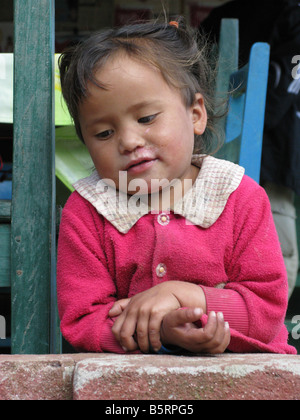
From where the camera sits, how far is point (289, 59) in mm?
3229

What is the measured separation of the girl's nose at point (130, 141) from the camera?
172 cm

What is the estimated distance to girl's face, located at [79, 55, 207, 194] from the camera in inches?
68.9

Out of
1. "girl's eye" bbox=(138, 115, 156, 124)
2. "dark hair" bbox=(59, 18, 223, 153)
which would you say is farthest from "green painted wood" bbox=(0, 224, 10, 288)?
"girl's eye" bbox=(138, 115, 156, 124)

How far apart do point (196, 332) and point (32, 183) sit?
3.00 ft

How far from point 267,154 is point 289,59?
Answer: 526mm

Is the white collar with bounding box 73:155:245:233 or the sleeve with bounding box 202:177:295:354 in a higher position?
the white collar with bounding box 73:155:245:233

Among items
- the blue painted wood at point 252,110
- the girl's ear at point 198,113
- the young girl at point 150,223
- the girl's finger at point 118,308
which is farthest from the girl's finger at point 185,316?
the blue painted wood at point 252,110

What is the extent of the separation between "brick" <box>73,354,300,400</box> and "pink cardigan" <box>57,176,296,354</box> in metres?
0.36

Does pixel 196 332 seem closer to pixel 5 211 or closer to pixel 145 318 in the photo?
pixel 145 318

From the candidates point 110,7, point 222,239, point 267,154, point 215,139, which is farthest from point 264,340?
point 110,7

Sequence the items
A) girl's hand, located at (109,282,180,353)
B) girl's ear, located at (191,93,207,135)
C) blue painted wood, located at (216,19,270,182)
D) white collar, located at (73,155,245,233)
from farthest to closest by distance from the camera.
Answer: blue painted wood, located at (216,19,270,182), girl's ear, located at (191,93,207,135), white collar, located at (73,155,245,233), girl's hand, located at (109,282,180,353)

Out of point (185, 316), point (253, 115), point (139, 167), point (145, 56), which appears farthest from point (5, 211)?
point (253, 115)

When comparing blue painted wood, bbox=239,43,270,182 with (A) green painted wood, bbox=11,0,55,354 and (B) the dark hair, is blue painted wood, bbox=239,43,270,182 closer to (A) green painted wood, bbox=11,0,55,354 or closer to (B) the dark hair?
(B) the dark hair

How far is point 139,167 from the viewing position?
1764mm
